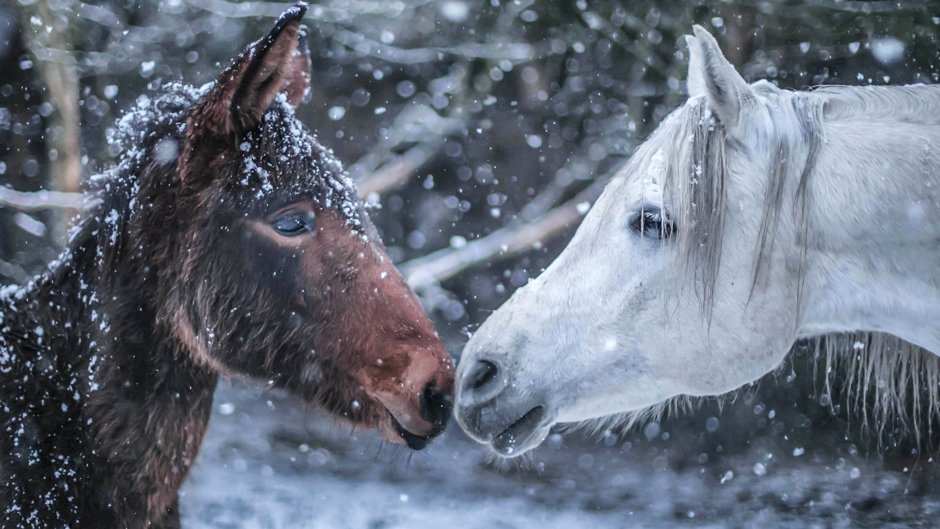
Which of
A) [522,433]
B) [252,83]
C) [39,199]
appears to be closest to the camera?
[522,433]

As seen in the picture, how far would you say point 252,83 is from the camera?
2.24m

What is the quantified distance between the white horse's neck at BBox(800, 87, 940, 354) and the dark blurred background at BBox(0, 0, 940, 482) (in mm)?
3346

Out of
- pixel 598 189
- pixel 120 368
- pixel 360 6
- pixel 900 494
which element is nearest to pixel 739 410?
pixel 900 494

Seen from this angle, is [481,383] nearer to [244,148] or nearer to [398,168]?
[244,148]

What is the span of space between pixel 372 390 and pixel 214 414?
5461 mm

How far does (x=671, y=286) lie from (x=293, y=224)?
1.05 meters

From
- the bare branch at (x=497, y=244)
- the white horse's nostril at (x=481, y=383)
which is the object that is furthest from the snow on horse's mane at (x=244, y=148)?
the bare branch at (x=497, y=244)

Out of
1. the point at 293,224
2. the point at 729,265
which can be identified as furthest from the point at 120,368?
the point at 729,265

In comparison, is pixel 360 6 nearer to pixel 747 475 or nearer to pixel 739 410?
pixel 739 410

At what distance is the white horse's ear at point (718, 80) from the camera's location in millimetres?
1845

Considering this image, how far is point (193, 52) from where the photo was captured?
691 cm

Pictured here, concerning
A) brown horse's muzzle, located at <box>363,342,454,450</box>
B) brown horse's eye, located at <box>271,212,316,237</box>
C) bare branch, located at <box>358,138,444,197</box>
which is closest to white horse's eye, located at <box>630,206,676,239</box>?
brown horse's muzzle, located at <box>363,342,454,450</box>

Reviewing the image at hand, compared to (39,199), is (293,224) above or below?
above

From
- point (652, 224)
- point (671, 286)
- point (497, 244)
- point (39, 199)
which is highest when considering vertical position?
point (652, 224)
